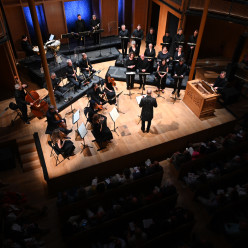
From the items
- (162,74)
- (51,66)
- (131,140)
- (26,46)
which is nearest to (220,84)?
(162,74)

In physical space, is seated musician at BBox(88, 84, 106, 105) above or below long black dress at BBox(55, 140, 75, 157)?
above

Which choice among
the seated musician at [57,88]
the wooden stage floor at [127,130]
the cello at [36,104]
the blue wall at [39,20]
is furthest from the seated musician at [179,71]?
the blue wall at [39,20]

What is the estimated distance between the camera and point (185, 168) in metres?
7.32

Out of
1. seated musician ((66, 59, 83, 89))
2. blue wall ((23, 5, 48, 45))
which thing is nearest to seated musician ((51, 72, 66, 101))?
seated musician ((66, 59, 83, 89))

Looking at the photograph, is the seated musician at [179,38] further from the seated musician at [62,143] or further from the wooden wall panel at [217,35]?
the seated musician at [62,143]

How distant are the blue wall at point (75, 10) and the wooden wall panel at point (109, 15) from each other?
65cm

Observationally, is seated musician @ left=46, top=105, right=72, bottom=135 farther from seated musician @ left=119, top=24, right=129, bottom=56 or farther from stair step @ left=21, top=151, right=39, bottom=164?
seated musician @ left=119, top=24, right=129, bottom=56

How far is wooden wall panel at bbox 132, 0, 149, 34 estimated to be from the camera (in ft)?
41.9

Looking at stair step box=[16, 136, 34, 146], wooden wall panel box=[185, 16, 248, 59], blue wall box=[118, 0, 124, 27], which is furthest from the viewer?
blue wall box=[118, 0, 124, 27]

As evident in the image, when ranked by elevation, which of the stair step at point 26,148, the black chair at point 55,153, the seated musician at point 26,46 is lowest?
the stair step at point 26,148

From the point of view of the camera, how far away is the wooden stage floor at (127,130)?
7312mm

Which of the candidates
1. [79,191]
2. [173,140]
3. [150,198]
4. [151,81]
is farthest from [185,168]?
[151,81]

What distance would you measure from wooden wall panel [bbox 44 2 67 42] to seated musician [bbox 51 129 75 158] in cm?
649

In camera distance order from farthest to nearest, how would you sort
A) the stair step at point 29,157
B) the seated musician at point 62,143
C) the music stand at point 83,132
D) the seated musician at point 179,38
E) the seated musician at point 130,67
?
1. the seated musician at point 179,38
2. the seated musician at point 130,67
3. the stair step at point 29,157
4. the seated musician at point 62,143
5. the music stand at point 83,132
